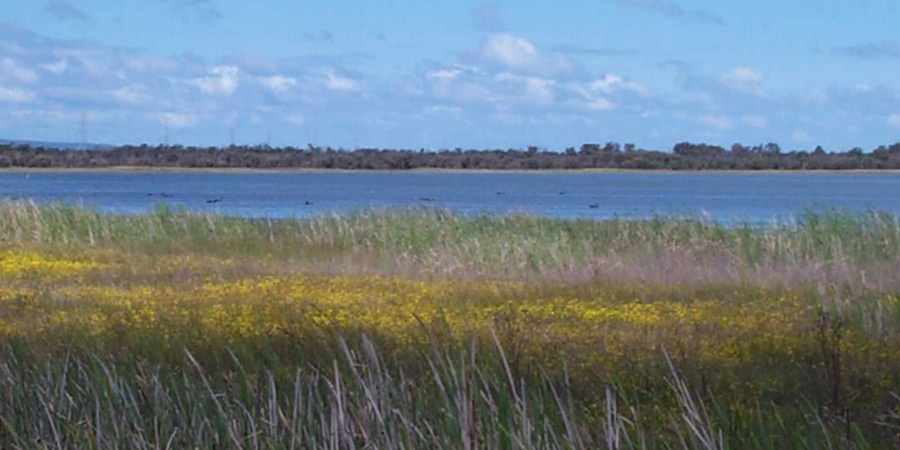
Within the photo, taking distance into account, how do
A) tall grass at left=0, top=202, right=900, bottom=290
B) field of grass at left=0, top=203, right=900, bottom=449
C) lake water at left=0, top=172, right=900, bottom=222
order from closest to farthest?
field of grass at left=0, top=203, right=900, bottom=449 → tall grass at left=0, top=202, right=900, bottom=290 → lake water at left=0, top=172, right=900, bottom=222

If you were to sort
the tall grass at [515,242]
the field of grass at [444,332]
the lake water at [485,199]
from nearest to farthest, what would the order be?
the field of grass at [444,332] → the tall grass at [515,242] → the lake water at [485,199]

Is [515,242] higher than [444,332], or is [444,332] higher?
[444,332]

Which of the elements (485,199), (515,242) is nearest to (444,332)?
(515,242)

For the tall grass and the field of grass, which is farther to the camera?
the tall grass

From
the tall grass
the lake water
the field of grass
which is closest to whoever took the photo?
the field of grass

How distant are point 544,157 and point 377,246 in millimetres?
103557

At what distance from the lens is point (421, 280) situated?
1739cm

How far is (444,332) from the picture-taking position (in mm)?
11164

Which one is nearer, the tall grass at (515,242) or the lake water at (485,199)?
the tall grass at (515,242)

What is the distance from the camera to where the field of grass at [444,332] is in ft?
18.3

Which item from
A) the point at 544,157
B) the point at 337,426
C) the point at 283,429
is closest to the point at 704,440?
the point at 337,426

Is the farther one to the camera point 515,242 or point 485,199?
point 485,199

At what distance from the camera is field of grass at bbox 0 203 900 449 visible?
559cm

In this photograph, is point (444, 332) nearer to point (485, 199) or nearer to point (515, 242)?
point (515, 242)
